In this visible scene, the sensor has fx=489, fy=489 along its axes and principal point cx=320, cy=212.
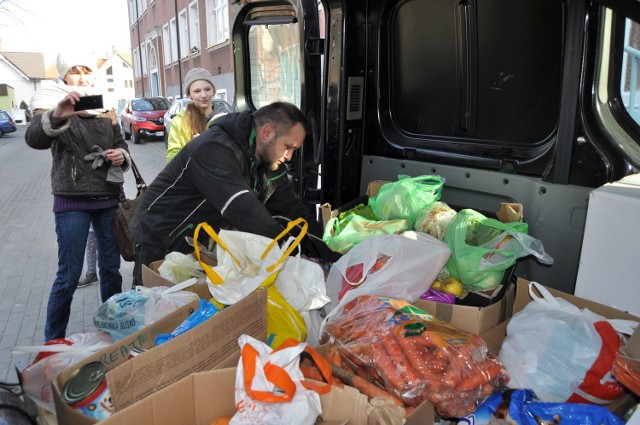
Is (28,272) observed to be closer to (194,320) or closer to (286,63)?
(286,63)

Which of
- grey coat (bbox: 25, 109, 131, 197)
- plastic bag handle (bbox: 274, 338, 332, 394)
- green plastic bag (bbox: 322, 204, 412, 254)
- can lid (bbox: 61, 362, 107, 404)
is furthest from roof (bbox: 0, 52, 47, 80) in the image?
plastic bag handle (bbox: 274, 338, 332, 394)

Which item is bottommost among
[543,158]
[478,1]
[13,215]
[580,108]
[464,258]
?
[13,215]

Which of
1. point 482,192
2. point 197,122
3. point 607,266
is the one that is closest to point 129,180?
point 197,122

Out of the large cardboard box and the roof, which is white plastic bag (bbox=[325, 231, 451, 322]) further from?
the roof

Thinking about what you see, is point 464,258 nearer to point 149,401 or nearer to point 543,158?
point 543,158

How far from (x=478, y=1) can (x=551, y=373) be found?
175 centimetres

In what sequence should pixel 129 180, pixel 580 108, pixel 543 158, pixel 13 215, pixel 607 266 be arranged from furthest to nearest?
1. pixel 129 180
2. pixel 13 215
3. pixel 543 158
4. pixel 580 108
5. pixel 607 266

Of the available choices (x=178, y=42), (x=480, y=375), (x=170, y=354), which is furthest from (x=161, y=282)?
(x=178, y=42)

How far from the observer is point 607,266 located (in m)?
1.77

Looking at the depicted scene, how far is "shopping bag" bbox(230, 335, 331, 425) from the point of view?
1287 millimetres

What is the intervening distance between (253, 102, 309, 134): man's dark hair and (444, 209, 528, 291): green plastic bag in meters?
0.92

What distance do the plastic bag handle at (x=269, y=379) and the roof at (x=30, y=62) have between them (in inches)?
2677

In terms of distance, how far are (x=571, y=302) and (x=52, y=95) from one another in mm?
2925

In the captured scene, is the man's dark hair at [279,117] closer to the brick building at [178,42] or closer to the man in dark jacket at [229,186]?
the man in dark jacket at [229,186]
